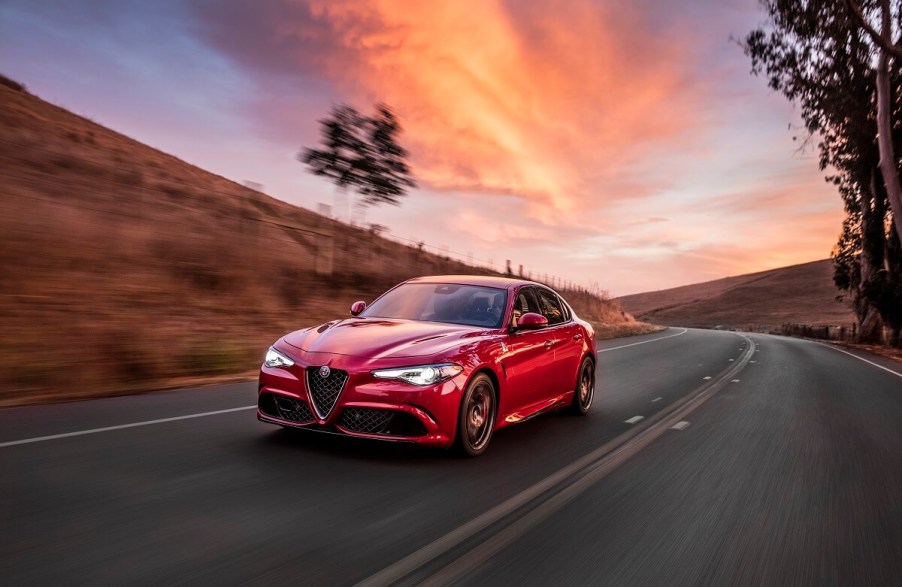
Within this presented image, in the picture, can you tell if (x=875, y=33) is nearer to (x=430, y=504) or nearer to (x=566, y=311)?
(x=566, y=311)

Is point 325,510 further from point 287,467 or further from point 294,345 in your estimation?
point 294,345

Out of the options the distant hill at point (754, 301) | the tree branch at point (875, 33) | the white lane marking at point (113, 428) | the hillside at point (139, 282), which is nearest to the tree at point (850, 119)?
the tree branch at point (875, 33)

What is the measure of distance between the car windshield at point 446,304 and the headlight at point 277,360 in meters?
1.38

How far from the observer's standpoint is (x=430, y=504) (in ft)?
15.5

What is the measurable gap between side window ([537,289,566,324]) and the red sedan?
369mm

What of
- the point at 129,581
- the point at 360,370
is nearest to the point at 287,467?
the point at 360,370

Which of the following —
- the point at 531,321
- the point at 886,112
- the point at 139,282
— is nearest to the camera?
the point at 531,321

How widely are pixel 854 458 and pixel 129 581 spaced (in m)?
6.45

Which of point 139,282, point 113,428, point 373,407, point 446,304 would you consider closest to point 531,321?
point 446,304

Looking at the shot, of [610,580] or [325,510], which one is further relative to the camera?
[325,510]

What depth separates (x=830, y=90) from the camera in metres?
29.2

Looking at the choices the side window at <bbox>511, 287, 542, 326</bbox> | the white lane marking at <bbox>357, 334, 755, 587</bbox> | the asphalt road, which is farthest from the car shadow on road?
the side window at <bbox>511, 287, 542, 326</bbox>

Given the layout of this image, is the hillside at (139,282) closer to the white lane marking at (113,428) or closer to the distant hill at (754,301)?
the white lane marking at (113,428)

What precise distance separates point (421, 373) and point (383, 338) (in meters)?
0.55
